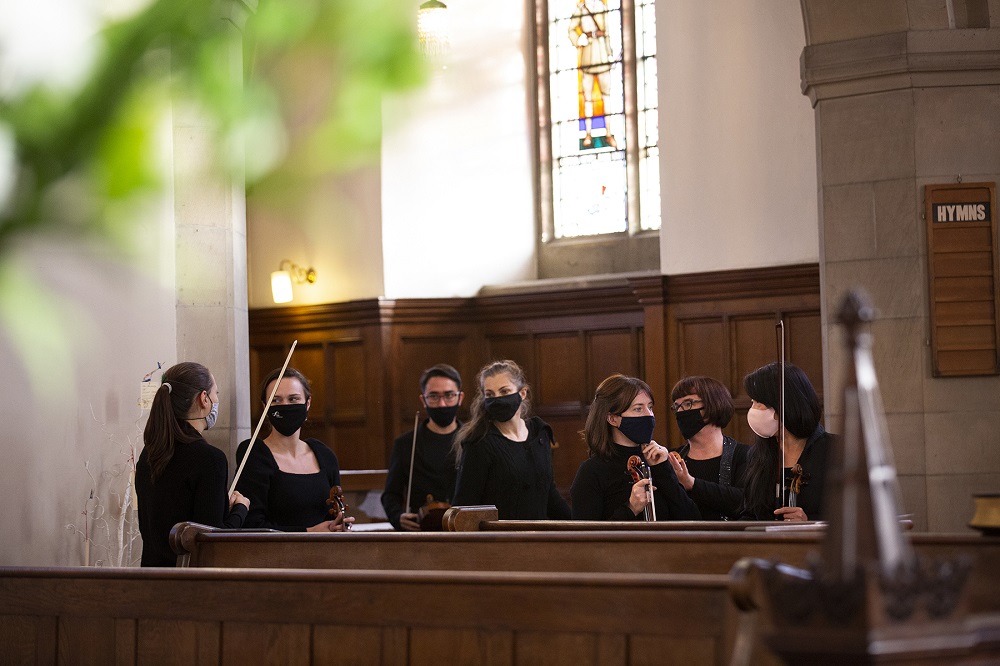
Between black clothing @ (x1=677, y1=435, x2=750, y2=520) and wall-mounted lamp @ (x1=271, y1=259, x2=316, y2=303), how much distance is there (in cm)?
555

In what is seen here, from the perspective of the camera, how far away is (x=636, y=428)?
392 cm

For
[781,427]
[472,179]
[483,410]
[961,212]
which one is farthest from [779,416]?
[472,179]

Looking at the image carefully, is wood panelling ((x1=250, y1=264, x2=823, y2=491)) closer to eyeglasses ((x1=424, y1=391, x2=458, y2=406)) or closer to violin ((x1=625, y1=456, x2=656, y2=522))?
eyeglasses ((x1=424, y1=391, x2=458, y2=406))

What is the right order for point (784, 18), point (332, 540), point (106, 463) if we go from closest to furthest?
point (332, 540) < point (106, 463) < point (784, 18)

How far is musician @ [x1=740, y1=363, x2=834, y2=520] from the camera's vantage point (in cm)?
355

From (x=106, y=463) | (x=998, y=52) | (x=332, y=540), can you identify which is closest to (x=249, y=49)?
(x=332, y=540)

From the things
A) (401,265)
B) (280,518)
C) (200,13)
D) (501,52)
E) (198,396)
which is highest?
(501,52)

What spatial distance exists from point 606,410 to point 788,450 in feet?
1.99

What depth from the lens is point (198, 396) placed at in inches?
132

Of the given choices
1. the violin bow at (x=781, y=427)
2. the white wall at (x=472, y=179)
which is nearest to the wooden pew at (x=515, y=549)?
the violin bow at (x=781, y=427)

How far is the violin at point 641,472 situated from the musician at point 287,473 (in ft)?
3.38

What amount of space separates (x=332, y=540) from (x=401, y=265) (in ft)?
20.3

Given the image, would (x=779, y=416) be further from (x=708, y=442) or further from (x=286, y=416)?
(x=286, y=416)

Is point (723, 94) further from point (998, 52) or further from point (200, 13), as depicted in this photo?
point (200, 13)
